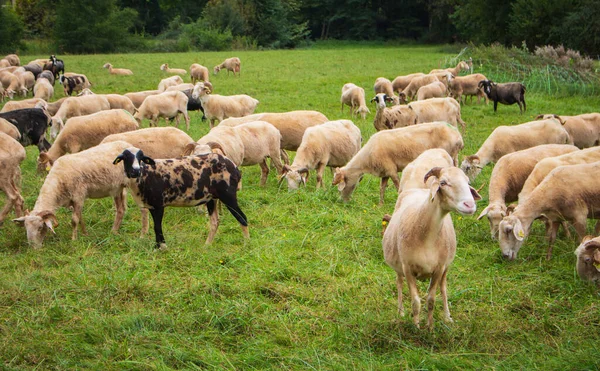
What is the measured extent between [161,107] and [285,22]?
147 feet

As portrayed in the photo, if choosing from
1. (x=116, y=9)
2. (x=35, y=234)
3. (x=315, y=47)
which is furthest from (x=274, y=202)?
(x=315, y=47)

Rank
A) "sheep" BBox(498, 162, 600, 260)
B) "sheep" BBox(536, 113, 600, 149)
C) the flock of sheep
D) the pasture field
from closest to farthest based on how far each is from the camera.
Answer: the pasture field, the flock of sheep, "sheep" BBox(498, 162, 600, 260), "sheep" BBox(536, 113, 600, 149)

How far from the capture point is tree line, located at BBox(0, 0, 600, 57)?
36.8 meters

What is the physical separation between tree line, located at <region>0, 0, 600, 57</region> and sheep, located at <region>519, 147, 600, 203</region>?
76.1 ft

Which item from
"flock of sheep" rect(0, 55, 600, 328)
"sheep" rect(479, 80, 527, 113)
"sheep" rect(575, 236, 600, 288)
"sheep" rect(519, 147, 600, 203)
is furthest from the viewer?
"sheep" rect(479, 80, 527, 113)

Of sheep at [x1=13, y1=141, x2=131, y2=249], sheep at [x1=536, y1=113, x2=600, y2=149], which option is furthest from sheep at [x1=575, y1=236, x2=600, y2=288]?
sheep at [x1=536, y1=113, x2=600, y2=149]

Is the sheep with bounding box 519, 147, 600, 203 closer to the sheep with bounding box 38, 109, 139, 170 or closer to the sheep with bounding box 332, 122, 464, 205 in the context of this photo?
the sheep with bounding box 332, 122, 464, 205

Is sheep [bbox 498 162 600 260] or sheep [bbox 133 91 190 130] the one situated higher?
sheep [bbox 498 162 600 260]

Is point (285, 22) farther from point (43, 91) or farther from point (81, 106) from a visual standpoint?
point (81, 106)

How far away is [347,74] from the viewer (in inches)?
1254

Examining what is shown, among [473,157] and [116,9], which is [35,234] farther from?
[116,9]

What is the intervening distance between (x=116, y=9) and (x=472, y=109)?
38841 mm

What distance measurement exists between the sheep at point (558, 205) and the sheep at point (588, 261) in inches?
31.1

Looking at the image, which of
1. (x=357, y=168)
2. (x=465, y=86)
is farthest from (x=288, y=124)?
(x=465, y=86)
